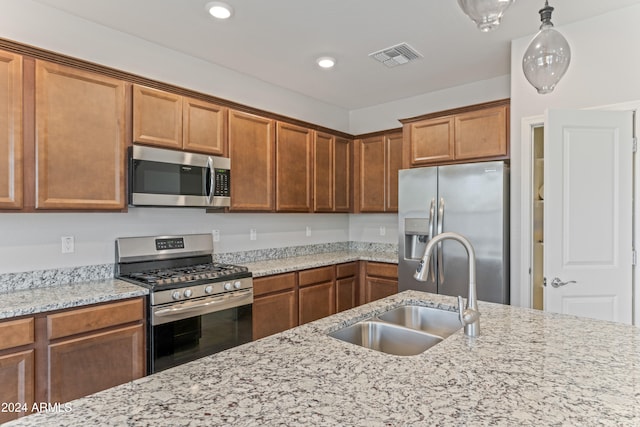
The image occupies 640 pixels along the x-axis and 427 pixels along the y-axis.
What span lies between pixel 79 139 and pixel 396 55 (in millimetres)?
2450

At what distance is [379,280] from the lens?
12.9 feet

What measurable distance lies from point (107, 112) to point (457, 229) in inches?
109

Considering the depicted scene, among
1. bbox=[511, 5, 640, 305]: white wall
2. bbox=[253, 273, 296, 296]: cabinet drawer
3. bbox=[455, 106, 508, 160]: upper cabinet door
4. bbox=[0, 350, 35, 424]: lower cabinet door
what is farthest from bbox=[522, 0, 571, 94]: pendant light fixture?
bbox=[0, 350, 35, 424]: lower cabinet door

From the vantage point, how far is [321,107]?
4434 millimetres

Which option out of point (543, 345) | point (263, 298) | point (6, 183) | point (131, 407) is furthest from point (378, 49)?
point (131, 407)

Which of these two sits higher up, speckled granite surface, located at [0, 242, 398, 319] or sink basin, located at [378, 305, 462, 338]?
speckled granite surface, located at [0, 242, 398, 319]

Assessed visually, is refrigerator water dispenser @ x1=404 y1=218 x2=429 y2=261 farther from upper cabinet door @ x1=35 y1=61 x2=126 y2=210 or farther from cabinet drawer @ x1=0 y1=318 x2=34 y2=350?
cabinet drawer @ x1=0 y1=318 x2=34 y2=350

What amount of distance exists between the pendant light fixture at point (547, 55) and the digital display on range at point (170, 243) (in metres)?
2.67

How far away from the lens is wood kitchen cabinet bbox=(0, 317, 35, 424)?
1.76 meters

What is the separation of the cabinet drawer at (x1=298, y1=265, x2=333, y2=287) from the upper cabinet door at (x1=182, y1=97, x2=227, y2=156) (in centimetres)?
133

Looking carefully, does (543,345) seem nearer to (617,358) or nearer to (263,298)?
(617,358)

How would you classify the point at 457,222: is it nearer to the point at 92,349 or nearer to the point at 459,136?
the point at 459,136

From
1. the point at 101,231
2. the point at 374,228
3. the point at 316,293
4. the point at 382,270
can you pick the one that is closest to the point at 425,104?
the point at 374,228

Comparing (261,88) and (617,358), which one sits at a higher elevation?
(261,88)
